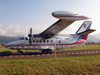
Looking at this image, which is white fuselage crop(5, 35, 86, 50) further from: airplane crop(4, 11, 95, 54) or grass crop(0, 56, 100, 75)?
grass crop(0, 56, 100, 75)

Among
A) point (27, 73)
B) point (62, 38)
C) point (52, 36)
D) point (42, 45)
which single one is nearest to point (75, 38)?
point (62, 38)

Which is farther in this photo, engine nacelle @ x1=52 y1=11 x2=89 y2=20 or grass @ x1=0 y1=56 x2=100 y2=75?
engine nacelle @ x1=52 y1=11 x2=89 y2=20

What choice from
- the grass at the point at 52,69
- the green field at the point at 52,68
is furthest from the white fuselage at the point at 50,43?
the grass at the point at 52,69

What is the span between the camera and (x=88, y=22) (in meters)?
18.0

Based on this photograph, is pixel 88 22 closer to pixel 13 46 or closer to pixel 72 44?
pixel 72 44

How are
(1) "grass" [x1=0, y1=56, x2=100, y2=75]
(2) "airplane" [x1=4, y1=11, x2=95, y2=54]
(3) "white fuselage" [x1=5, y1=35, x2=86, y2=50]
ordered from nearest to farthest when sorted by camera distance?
(1) "grass" [x1=0, y1=56, x2=100, y2=75], (2) "airplane" [x1=4, y1=11, x2=95, y2=54], (3) "white fuselage" [x1=5, y1=35, x2=86, y2=50]

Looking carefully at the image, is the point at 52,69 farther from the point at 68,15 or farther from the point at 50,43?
the point at 50,43

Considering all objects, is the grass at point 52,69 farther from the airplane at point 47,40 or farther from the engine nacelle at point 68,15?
the airplane at point 47,40

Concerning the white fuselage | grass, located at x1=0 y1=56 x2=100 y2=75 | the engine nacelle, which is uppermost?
the engine nacelle

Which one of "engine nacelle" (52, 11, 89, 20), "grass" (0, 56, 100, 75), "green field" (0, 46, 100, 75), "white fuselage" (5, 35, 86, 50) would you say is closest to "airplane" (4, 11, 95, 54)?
"white fuselage" (5, 35, 86, 50)

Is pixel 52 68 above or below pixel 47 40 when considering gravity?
below

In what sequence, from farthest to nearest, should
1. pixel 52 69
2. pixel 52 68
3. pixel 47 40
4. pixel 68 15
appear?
pixel 47 40 < pixel 68 15 < pixel 52 68 < pixel 52 69

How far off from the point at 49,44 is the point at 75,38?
18.3ft

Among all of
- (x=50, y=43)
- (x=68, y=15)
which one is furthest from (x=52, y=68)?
(x=50, y=43)
